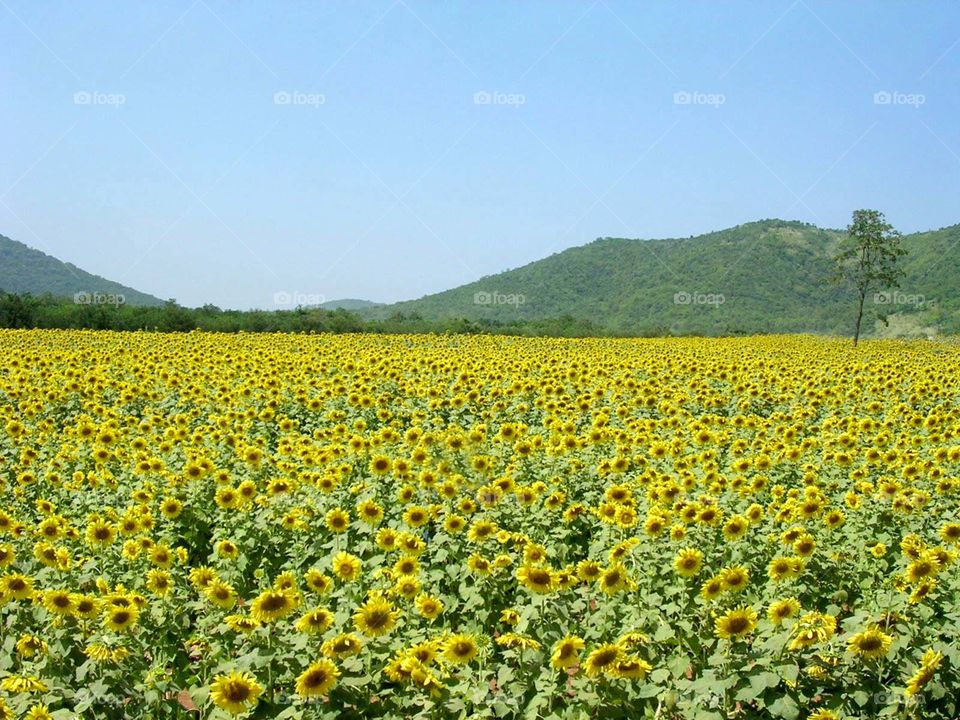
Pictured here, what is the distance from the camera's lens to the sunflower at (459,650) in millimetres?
3320

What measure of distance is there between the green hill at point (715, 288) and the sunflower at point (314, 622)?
68164 mm

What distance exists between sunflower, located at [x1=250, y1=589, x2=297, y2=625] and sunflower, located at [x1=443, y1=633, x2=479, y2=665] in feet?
2.47

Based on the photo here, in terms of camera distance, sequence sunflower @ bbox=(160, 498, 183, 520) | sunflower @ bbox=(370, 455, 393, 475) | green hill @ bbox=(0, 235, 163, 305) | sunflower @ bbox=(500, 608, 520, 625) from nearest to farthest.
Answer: sunflower @ bbox=(500, 608, 520, 625)
sunflower @ bbox=(160, 498, 183, 520)
sunflower @ bbox=(370, 455, 393, 475)
green hill @ bbox=(0, 235, 163, 305)

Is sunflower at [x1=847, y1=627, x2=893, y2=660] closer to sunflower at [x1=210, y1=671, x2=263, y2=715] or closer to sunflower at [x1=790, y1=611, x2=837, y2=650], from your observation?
sunflower at [x1=790, y1=611, x2=837, y2=650]

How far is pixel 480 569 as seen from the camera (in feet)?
14.1

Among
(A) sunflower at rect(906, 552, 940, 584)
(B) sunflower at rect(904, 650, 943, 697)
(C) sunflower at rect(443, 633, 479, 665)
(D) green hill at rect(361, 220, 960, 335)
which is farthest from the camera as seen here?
(D) green hill at rect(361, 220, 960, 335)

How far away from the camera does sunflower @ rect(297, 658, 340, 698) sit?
3.11 meters

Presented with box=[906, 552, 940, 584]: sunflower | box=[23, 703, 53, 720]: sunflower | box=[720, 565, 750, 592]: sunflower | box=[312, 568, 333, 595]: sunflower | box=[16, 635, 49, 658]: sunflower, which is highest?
box=[906, 552, 940, 584]: sunflower

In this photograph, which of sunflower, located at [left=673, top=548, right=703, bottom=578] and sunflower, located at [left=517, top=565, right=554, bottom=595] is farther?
sunflower, located at [left=673, top=548, right=703, bottom=578]

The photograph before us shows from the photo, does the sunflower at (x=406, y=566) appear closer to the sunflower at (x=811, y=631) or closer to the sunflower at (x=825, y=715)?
the sunflower at (x=811, y=631)

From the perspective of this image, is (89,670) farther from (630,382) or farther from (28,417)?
(630,382)

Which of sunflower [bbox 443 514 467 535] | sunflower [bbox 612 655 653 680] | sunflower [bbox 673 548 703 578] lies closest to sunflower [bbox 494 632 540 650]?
sunflower [bbox 612 655 653 680]

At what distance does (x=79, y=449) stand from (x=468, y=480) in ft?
13.0

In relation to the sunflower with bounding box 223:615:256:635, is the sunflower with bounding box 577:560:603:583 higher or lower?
higher
